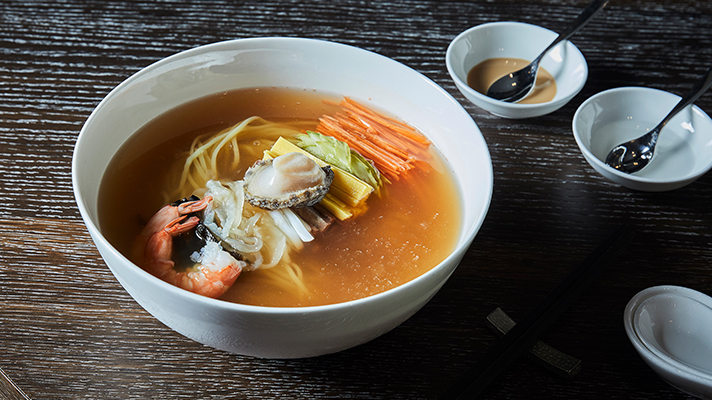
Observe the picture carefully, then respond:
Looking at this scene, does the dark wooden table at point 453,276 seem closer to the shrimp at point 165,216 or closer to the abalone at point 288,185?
the shrimp at point 165,216

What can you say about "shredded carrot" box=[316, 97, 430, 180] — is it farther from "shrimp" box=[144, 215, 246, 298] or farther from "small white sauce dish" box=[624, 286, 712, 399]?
"small white sauce dish" box=[624, 286, 712, 399]

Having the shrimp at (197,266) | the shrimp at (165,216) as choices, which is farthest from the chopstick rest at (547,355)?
the shrimp at (165,216)

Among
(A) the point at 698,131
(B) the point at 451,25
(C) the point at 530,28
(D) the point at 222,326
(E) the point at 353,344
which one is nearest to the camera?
(D) the point at 222,326

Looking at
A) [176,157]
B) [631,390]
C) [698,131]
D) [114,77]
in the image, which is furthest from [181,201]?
[698,131]

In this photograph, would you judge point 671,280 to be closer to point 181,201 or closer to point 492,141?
point 492,141

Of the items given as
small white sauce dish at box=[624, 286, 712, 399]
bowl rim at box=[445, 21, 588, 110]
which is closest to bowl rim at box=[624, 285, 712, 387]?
small white sauce dish at box=[624, 286, 712, 399]

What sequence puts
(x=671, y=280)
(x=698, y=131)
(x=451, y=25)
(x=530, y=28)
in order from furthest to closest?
(x=451, y=25) → (x=530, y=28) → (x=698, y=131) → (x=671, y=280)

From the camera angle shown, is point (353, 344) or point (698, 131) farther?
point (698, 131)
